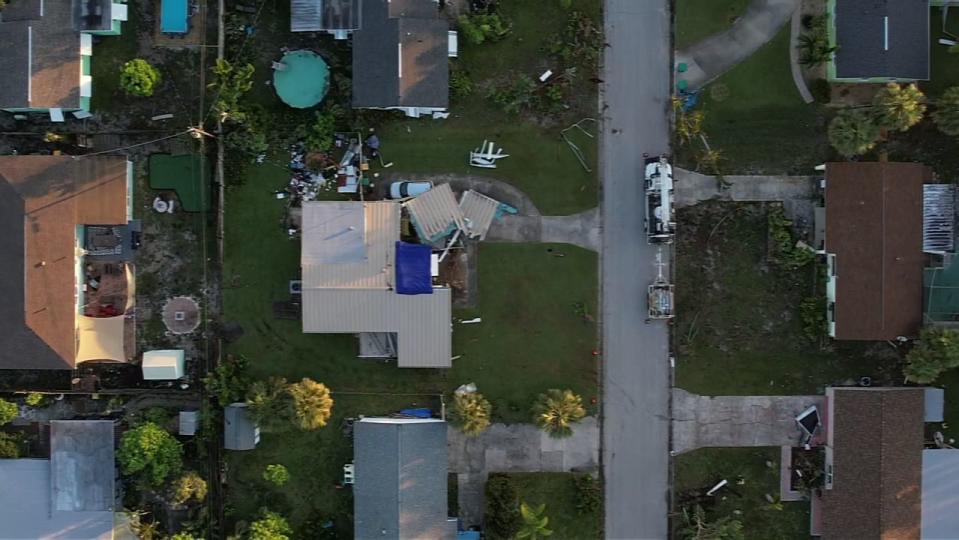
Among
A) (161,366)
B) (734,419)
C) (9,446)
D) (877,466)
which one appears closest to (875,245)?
(877,466)

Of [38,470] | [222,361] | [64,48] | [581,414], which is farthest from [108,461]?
[581,414]

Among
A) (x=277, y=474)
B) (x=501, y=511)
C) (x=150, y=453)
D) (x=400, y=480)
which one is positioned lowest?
(x=501, y=511)

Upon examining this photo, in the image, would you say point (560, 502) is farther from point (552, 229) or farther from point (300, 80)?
point (300, 80)

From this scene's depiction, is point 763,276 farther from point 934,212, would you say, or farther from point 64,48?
point 64,48

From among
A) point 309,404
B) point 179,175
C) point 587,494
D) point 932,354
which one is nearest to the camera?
point 932,354

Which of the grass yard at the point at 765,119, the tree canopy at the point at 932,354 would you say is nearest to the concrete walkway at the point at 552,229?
the grass yard at the point at 765,119

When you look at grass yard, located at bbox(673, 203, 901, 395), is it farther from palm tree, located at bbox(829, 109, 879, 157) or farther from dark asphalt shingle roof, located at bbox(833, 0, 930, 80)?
dark asphalt shingle roof, located at bbox(833, 0, 930, 80)

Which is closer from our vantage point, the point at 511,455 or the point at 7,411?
the point at 7,411
